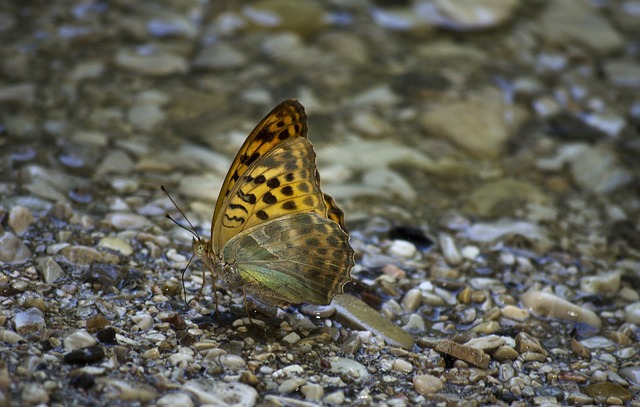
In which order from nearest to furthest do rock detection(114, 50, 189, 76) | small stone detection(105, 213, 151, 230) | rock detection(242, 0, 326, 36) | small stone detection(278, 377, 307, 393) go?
small stone detection(278, 377, 307, 393)
small stone detection(105, 213, 151, 230)
rock detection(114, 50, 189, 76)
rock detection(242, 0, 326, 36)

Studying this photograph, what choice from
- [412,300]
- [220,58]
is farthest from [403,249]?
[220,58]

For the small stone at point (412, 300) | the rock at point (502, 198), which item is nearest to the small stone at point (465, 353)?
the small stone at point (412, 300)

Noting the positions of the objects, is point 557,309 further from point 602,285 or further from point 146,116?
point 146,116

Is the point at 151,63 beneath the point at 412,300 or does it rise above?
above

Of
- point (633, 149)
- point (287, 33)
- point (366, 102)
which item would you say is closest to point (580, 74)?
point (633, 149)

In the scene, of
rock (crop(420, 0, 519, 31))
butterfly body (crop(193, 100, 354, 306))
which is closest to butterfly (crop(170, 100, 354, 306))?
butterfly body (crop(193, 100, 354, 306))

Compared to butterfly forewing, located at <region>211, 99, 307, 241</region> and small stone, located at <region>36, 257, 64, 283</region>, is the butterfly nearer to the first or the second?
butterfly forewing, located at <region>211, 99, 307, 241</region>

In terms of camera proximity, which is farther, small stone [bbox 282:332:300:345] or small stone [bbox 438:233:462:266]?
small stone [bbox 438:233:462:266]
